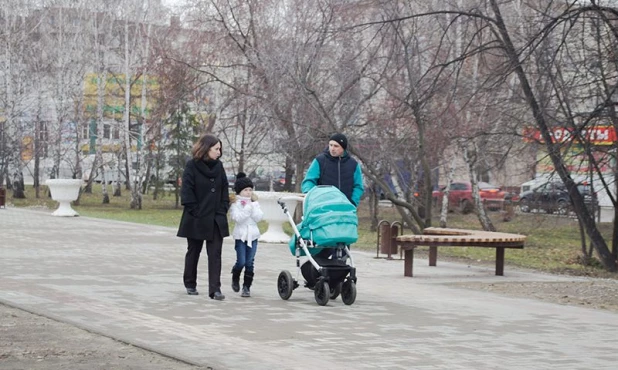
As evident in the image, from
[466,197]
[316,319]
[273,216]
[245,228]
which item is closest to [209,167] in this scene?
[245,228]

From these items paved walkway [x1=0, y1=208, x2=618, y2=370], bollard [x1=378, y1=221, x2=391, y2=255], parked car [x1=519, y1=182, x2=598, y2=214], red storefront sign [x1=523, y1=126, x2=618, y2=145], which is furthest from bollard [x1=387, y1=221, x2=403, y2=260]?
red storefront sign [x1=523, y1=126, x2=618, y2=145]

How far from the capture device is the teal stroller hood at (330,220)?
42.3 ft

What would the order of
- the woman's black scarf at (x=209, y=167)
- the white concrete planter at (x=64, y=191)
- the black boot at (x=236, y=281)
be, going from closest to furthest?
the woman's black scarf at (x=209, y=167)
the black boot at (x=236, y=281)
the white concrete planter at (x=64, y=191)

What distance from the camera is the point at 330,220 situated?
12.9 meters

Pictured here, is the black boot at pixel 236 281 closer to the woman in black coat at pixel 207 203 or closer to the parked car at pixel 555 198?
the woman in black coat at pixel 207 203

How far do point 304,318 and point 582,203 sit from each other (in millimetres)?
10386

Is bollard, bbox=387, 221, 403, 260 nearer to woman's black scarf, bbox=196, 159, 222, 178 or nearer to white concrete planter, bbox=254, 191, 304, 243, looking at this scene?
white concrete planter, bbox=254, 191, 304, 243

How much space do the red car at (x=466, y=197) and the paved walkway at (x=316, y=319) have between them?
29.9m

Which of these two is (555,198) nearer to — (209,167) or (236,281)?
(236,281)

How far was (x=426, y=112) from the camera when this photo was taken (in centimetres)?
2844

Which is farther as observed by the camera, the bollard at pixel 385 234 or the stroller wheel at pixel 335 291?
the bollard at pixel 385 234

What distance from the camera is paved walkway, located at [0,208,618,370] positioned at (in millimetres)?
9383

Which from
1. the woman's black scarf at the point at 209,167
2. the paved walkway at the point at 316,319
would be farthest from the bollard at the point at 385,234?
the woman's black scarf at the point at 209,167

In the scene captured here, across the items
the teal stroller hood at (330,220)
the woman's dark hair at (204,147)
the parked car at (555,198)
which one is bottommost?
the teal stroller hood at (330,220)
